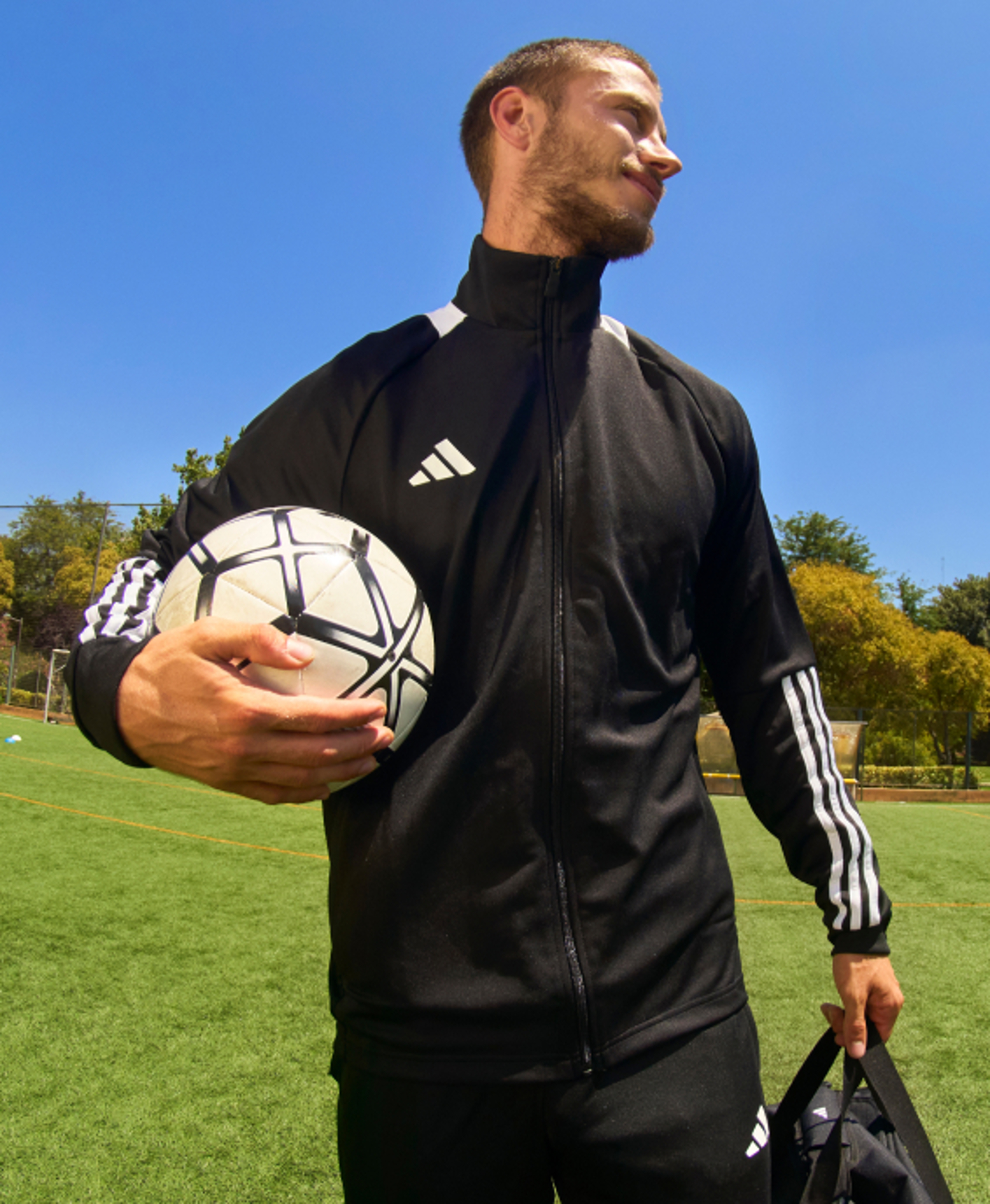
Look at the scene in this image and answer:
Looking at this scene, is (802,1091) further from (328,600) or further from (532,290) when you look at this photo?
(532,290)

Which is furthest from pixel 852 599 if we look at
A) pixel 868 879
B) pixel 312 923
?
pixel 868 879

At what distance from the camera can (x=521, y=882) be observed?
1226 mm

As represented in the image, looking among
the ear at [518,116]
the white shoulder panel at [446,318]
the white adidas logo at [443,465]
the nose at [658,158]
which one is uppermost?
the ear at [518,116]

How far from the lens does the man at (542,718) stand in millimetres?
1171

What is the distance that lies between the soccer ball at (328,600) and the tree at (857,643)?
23.0 meters

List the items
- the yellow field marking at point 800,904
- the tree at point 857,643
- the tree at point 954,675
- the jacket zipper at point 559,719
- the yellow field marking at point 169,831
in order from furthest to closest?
the tree at point 954,675, the tree at point 857,643, the yellow field marking at point 169,831, the yellow field marking at point 800,904, the jacket zipper at point 559,719

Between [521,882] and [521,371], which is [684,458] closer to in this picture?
[521,371]

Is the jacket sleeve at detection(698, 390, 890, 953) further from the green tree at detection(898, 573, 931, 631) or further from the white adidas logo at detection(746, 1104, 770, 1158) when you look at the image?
the green tree at detection(898, 573, 931, 631)

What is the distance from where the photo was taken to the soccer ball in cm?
126

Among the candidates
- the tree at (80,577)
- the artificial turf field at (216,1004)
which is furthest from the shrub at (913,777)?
the tree at (80,577)

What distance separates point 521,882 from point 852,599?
24188 mm

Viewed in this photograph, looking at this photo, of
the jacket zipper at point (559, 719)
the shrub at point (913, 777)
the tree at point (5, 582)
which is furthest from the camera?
the tree at point (5, 582)

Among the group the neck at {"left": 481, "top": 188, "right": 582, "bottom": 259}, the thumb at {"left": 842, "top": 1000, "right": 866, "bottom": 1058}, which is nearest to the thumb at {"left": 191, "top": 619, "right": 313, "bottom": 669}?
the neck at {"left": 481, "top": 188, "right": 582, "bottom": 259}

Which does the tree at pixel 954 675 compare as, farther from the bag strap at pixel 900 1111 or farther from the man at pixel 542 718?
the man at pixel 542 718
